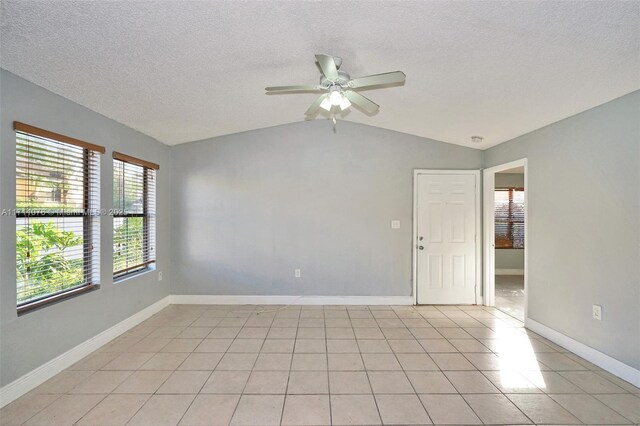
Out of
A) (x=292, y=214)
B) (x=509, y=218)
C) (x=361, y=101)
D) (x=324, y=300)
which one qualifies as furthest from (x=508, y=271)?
(x=361, y=101)

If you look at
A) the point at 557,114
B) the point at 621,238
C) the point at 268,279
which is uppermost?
the point at 557,114

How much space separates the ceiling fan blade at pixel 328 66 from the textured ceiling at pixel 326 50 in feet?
→ 0.91

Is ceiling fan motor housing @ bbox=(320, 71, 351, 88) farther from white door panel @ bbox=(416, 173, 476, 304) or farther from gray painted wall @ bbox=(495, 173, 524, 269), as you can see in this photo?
gray painted wall @ bbox=(495, 173, 524, 269)

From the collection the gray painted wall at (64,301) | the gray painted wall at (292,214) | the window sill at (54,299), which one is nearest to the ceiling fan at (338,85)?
the gray painted wall at (292,214)

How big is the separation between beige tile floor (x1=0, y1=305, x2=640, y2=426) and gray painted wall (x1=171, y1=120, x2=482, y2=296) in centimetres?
87

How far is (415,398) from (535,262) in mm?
2281

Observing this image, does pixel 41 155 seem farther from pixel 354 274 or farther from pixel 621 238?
pixel 621 238

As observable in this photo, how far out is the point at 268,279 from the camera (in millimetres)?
4332

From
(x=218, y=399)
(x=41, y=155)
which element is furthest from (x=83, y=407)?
(x=41, y=155)

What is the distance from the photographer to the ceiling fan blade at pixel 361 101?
2.36 meters

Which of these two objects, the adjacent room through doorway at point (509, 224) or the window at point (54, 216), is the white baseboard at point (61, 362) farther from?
the adjacent room through doorway at point (509, 224)

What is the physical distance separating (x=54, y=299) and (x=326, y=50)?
120 inches

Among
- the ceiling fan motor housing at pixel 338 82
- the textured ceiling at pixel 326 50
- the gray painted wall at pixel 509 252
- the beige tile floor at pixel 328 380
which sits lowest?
the beige tile floor at pixel 328 380

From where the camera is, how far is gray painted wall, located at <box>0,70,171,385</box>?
2070mm
